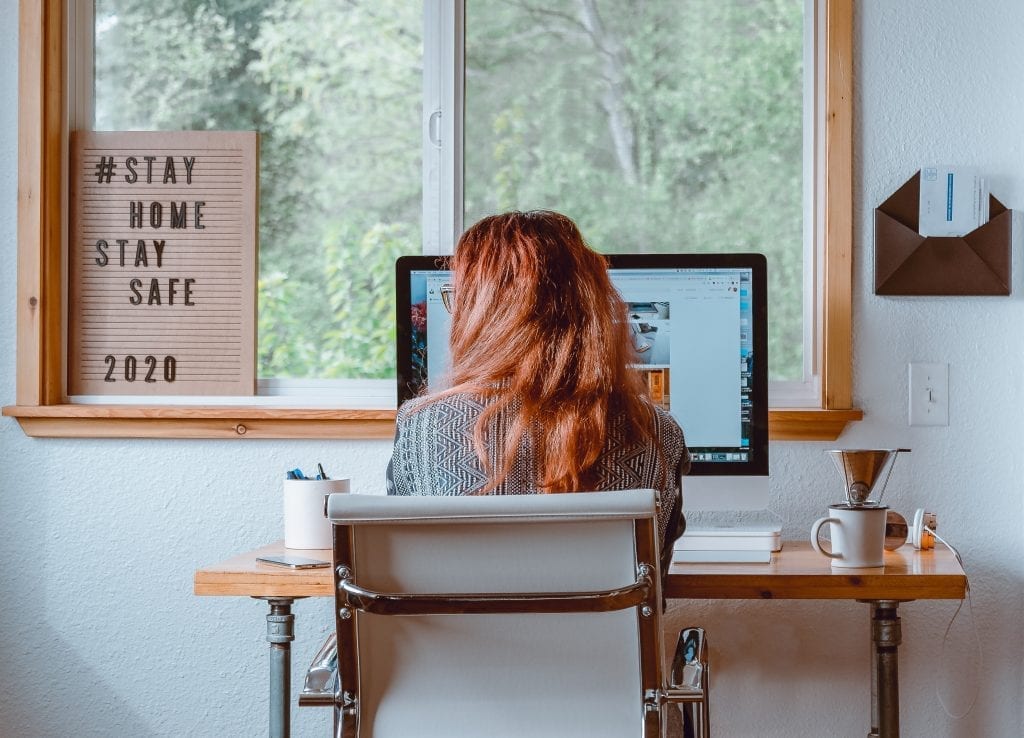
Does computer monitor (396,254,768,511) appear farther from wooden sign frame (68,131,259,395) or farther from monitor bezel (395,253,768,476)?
wooden sign frame (68,131,259,395)

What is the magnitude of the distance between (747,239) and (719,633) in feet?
Result: 2.44

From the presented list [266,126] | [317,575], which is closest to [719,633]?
[317,575]

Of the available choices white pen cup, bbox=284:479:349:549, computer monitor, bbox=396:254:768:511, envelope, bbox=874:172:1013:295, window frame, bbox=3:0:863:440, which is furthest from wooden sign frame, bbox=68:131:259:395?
envelope, bbox=874:172:1013:295

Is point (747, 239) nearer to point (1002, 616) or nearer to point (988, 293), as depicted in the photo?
point (988, 293)

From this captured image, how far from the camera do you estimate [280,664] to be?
1588mm

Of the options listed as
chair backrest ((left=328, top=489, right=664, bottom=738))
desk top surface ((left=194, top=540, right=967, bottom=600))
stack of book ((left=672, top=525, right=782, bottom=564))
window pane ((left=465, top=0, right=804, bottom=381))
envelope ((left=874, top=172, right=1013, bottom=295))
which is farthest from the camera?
window pane ((left=465, top=0, right=804, bottom=381))

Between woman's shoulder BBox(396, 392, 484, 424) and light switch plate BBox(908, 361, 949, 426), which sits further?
light switch plate BBox(908, 361, 949, 426)

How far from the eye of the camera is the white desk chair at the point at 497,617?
→ 3.26 ft

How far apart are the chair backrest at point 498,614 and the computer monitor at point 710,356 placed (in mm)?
629

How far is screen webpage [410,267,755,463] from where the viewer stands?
1.67 metres

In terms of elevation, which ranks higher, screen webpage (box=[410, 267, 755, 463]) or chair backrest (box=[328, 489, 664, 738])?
screen webpage (box=[410, 267, 755, 463])

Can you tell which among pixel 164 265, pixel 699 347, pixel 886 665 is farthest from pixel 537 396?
pixel 164 265

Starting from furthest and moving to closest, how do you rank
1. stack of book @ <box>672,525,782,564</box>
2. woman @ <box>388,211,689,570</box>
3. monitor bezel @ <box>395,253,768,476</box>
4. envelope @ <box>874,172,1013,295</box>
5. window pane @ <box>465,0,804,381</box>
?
window pane @ <box>465,0,804,381</box> < envelope @ <box>874,172,1013,295</box> < monitor bezel @ <box>395,253,768,476</box> < stack of book @ <box>672,525,782,564</box> < woman @ <box>388,211,689,570</box>

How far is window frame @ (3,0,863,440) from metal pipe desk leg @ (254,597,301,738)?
1.55 feet
